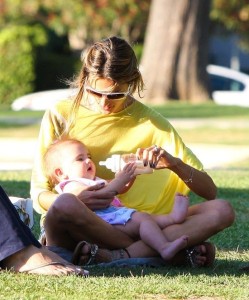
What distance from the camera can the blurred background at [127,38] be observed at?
81.9 ft

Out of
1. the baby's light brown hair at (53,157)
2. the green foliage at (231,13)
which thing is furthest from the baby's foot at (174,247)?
the green foliage at (231,13)

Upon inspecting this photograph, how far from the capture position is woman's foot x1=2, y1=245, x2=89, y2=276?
5227mm

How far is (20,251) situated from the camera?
5.27 metres

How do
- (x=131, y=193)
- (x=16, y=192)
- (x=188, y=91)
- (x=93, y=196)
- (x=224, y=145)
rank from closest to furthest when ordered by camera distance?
(x=93, y=196), (x=131, y=193), (x=16, y=192), (x=224, y=145), (x=188, y=91)

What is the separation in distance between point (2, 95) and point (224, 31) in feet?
31.3

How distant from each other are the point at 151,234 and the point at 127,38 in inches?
1063

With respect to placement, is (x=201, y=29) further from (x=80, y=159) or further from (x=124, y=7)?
(x=80, y=159)

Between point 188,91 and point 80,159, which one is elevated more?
point 80,159

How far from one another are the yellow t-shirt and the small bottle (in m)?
0.14

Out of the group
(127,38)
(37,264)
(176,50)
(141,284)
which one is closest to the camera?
(141,284)

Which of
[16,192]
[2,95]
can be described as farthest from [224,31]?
[16,192]

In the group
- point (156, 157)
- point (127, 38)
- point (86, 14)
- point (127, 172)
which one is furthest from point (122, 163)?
point (127, 38)

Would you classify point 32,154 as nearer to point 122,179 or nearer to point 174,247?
point 122,179

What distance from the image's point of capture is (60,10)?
32594 millimetres
